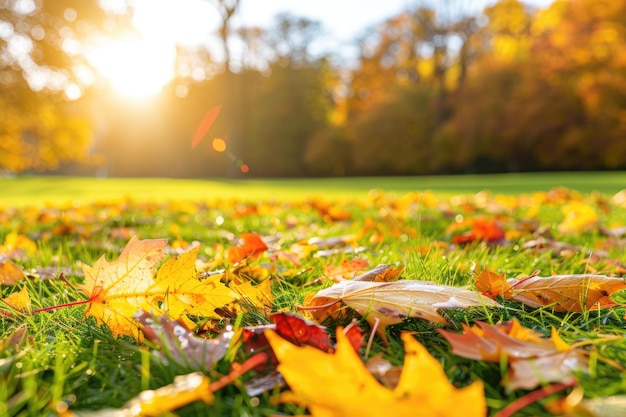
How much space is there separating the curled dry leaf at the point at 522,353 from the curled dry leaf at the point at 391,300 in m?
0.10

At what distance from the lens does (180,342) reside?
0.82 m

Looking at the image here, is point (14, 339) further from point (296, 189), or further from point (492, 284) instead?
point (296, 189)

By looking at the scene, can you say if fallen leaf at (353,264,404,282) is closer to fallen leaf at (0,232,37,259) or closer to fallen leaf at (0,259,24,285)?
fallen leaf at (0,259,24,285)

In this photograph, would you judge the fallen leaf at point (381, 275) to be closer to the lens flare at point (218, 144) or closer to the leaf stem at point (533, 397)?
the leaf stem at point (533, 397)

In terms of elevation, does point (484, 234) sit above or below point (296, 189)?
above

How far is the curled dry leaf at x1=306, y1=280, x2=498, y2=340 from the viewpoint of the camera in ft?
2.90

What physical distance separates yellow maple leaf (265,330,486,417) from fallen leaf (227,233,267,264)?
0.88m

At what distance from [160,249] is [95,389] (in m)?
0.24

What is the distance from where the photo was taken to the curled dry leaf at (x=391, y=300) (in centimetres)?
88

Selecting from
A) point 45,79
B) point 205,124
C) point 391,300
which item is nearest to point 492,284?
point 391,300

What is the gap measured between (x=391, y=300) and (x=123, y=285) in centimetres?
47

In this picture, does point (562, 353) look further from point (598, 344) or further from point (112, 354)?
point (112, 354)

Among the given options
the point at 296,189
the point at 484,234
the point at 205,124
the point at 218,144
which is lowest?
the point at 296,189

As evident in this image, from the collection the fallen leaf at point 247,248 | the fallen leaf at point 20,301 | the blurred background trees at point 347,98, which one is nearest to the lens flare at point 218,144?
the blurred background trees at point 347,98
